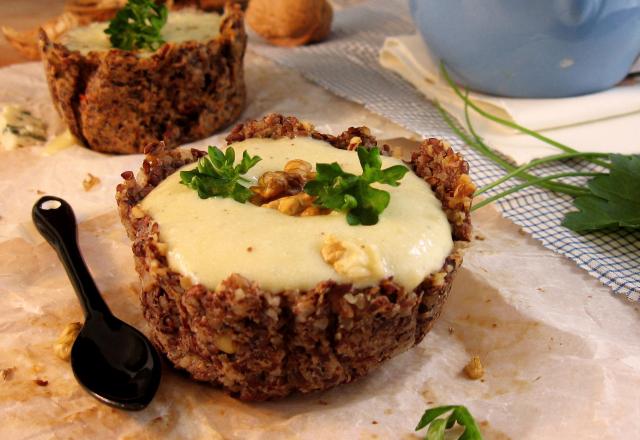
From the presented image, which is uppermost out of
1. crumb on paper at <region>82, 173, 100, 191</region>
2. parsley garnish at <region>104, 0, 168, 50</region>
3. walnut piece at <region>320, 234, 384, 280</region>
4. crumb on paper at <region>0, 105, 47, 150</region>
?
walnut piece at <region>320, 234, 384, 280</region>

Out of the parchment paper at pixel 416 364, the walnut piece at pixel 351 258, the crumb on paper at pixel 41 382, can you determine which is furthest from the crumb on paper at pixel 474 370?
the crumb on paper at pixel 41 382

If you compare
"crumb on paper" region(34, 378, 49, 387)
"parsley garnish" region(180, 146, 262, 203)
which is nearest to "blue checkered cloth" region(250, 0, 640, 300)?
"parsley garnish" region(180, 146, 262, 203)

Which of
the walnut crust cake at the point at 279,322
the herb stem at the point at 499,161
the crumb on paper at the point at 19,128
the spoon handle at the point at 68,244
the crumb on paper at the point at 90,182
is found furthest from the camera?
the crumb on paper at the point at 19,128

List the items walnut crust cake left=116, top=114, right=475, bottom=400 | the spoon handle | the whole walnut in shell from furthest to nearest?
the whole walnut in shell → the spoon handle → walnut crust cake left=116, top=114, right=475, bottom=400

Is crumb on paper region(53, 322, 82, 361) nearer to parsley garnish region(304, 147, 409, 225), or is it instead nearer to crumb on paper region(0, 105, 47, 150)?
parsley garnish region(304, 147, 409, 225)

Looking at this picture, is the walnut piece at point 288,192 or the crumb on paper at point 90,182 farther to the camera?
the crumb on paper at point 90,182

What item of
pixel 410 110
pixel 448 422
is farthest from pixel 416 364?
pixel 410 110

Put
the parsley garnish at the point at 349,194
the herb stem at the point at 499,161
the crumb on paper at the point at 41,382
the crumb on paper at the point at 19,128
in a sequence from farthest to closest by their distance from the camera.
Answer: the crumb on paper at the point at 19,128 < the herb stem at the point at 499,161 < the crumb on paper at the point at 41,382 < the parsley garnish at the point at 349,194

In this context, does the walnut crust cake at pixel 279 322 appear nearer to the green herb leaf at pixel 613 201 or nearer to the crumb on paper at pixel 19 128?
the green herb leaf at pixel 613 201
